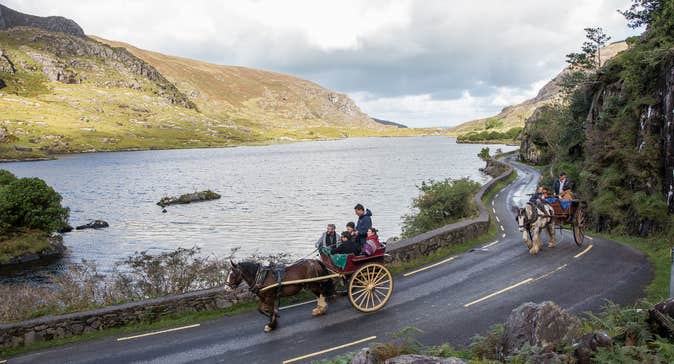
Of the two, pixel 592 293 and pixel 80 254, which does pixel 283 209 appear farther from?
pixel 592 293

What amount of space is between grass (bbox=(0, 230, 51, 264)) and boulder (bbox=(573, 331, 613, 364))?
43494 mm

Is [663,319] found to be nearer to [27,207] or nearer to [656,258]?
[656,258]

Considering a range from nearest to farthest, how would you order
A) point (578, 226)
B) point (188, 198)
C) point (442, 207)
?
point (578, 226)
point (442, 207)
point (188, 198)

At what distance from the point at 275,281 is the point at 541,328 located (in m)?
6.88

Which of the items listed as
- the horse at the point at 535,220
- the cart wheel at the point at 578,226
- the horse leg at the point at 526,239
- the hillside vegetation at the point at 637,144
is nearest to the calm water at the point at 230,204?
the hillside vegetation at the point at 637,144

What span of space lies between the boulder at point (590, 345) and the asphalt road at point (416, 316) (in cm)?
456

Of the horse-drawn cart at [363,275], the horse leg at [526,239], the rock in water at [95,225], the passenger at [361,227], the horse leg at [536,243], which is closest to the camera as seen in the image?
the horse-drawn cart at [363,275]

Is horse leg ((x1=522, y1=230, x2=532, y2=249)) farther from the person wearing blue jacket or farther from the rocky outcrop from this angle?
the rocky outcrop

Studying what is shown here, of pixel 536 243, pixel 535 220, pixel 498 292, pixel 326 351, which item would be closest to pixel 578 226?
pixel 536 243

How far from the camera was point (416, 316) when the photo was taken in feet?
41.0

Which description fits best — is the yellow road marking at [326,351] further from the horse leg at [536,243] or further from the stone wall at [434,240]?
the horse leg at [536,243]

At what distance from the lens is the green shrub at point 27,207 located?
38.9 m

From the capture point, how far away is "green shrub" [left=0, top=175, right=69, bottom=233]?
38906mm

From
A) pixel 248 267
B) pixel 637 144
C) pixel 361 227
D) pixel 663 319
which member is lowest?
pixel 248 267
